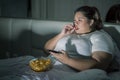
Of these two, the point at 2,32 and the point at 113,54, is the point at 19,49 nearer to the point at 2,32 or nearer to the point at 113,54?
the point at 2,32

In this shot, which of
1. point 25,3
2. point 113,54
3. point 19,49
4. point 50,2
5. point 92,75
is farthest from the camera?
point 50,2

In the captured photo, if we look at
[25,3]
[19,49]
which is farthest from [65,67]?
[25,3]

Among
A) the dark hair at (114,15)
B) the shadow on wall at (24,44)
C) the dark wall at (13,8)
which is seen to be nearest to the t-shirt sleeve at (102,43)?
the dark hair at (114,15)

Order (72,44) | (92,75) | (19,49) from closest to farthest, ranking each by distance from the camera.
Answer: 1. (92,75)
2. (72,44)
3. (19,49)

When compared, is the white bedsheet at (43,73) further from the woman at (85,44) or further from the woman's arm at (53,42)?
the woman's arm at (53,42)

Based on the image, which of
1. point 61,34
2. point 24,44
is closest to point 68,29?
point 61,34

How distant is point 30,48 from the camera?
219cm

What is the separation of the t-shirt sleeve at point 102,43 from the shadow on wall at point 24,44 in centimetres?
57

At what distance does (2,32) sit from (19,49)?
0.85 feet

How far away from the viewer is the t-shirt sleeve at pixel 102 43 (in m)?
1.50

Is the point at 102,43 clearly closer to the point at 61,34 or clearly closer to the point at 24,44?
the point at 61,34

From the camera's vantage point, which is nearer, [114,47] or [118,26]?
[114,47]

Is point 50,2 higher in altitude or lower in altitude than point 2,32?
higher

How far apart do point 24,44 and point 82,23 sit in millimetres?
757
